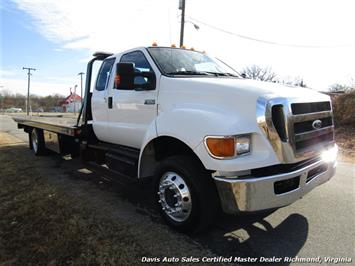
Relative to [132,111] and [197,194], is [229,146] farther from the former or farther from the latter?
[132,111]

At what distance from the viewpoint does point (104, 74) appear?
565 centimetres

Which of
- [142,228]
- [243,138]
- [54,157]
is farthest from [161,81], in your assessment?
[54,157]

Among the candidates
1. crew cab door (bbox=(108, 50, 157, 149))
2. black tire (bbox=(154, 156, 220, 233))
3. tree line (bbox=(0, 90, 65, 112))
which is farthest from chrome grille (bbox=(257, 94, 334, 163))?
tree line (bbox=(0, 90, 65, 112))

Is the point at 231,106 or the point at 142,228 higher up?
the point at 231,106

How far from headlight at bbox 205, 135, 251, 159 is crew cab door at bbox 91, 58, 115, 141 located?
2788mm

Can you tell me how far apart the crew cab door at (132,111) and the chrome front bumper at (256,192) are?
Answer: 1.57m

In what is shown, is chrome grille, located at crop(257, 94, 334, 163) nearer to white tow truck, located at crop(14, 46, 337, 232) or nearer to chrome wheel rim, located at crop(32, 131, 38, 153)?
white tow truck, located at crop(14, 46, 337, 232)

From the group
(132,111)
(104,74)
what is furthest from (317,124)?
(104,74)

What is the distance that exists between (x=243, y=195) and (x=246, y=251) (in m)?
0.65

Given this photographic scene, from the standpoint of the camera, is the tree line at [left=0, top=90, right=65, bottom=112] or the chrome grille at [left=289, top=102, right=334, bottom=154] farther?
the tree line at [left=0, top=90, right=65, bottom=112]

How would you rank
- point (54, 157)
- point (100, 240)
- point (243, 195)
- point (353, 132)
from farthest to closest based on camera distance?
1. point (353, 132)
2. point (54, 157)
3. point (100, 240)
4. point (243, 195)

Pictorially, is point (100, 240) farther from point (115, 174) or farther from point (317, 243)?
point (317, 243)

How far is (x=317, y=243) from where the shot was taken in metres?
3.29

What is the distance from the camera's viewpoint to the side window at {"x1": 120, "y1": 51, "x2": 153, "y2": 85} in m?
4.37
